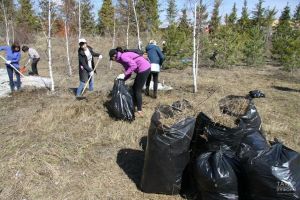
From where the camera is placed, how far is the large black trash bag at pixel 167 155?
3.46m

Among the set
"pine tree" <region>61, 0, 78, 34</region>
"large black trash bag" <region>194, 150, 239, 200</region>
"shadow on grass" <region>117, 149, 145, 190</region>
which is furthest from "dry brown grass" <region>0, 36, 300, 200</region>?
"pine tree" <region>61, 0, 78, 34</region>

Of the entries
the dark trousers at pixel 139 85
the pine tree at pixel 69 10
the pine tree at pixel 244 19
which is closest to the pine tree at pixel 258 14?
Result: the pine tree at pixel 244 19

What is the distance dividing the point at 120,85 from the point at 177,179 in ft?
8.28

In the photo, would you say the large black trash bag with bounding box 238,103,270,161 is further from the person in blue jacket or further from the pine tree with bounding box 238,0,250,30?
the pine tree with bounding box 238,0,250,30

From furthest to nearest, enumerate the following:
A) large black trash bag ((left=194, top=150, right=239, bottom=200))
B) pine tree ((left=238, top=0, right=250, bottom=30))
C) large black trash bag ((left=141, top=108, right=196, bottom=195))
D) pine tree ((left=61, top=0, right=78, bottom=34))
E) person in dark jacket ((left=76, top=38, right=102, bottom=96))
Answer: pine tree ((left=238, top=0, right=250, bottom=30)), pine tree ((left=61, top=0, right=78, bottom=34)), person in dark jacket ((left=76, top=38, right=102, bottom=96)), large black trash bag ((left=141, top=108, right=196, bottom=195)), large black trash bag ((left=194, top=150, right=239, bottom=200))

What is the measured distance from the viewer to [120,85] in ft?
18.8

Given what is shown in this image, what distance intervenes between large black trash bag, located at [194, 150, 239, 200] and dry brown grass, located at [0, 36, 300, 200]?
519 mm

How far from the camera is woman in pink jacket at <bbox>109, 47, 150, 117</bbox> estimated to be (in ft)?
18.3

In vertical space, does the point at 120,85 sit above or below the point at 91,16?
below

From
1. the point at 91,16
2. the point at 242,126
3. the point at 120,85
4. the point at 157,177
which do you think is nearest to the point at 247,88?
→ the point at 120,85

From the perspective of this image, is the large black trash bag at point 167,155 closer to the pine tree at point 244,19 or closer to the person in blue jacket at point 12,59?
the person in blue jacket at point 12,59

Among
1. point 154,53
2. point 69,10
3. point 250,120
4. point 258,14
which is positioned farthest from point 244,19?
point 250,120

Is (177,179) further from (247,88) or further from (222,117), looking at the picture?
(247,88)

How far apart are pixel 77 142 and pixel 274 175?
2.83 metres
